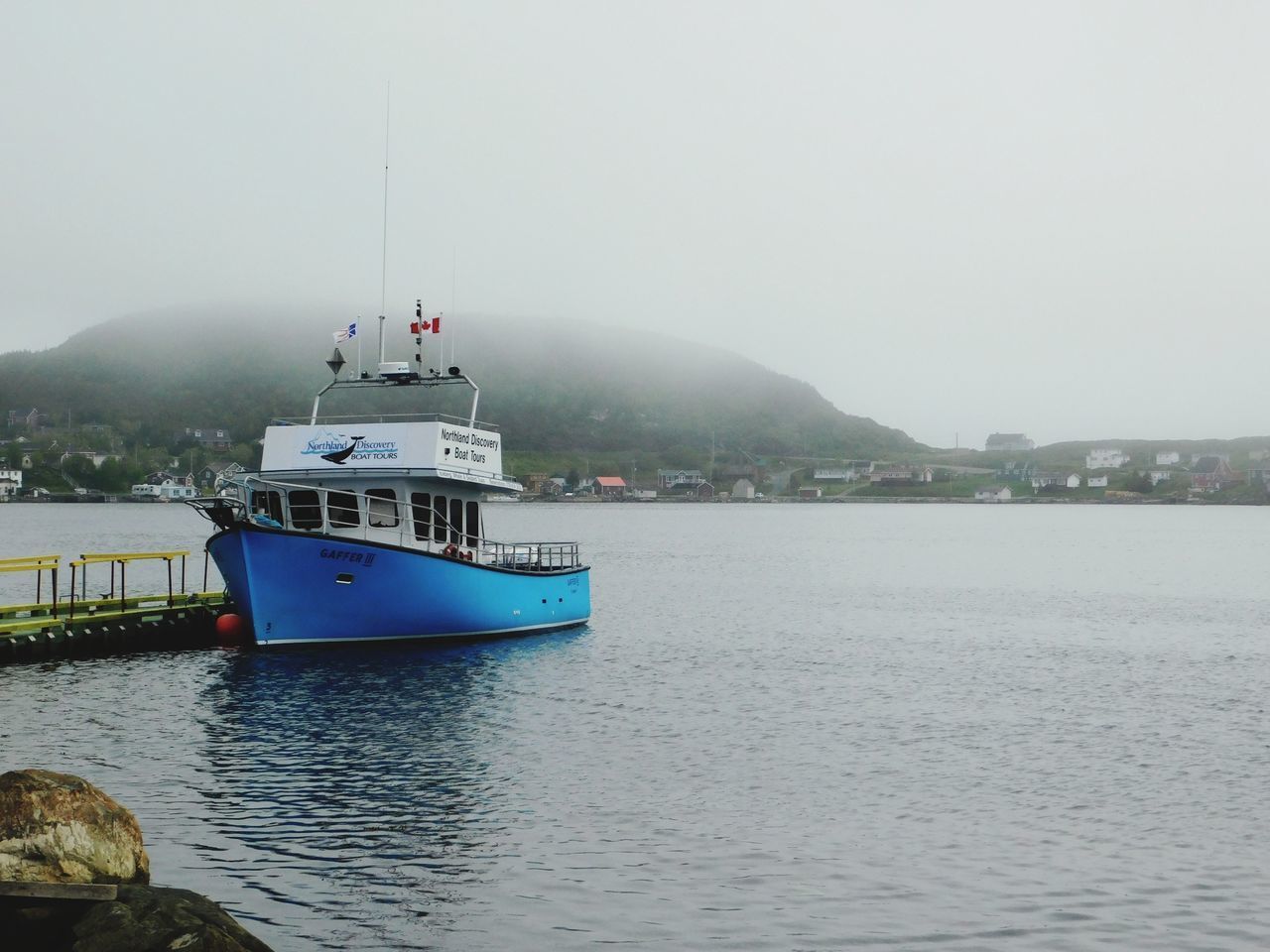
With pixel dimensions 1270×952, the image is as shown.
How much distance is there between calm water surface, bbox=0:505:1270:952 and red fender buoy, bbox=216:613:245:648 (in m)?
1.65

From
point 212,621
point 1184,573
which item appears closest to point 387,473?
point 212,621

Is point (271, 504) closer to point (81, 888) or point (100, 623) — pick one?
point (100, 623)

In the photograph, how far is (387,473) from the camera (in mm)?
31688

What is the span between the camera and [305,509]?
31516 millimetres

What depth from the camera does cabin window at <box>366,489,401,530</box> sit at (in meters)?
32.0

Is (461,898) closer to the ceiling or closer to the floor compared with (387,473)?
closer to the floor

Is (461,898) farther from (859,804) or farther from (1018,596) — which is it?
(1018,596)

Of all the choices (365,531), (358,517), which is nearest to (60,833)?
(365,531)

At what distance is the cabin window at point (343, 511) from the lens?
3172cm

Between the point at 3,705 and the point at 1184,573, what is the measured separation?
75.3m

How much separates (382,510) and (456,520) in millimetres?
2597

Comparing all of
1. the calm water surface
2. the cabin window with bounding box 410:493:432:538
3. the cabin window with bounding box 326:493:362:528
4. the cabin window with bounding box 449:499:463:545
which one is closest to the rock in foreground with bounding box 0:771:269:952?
the calm water surface

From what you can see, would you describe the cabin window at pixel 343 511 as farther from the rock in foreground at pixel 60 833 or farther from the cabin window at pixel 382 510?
the rock in foreground at pixel 60 833

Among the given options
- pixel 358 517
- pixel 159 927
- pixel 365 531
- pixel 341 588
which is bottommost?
pixel 159 927
